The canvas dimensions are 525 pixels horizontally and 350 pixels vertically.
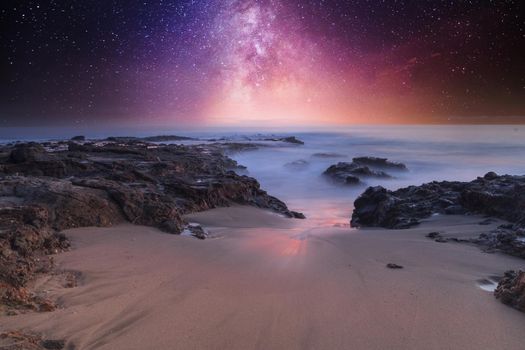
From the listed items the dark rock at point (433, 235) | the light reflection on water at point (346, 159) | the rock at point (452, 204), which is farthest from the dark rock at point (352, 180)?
the dark rock at point (433, 235)

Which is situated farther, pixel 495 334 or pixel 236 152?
pixel 236 152

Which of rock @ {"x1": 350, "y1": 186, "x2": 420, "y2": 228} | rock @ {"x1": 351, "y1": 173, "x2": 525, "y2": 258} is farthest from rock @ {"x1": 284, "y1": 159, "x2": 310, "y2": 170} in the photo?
rock @ {"x1": 350, "y1": 186, "x2": 420, "y2": 228}

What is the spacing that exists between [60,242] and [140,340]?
2115 millimetres

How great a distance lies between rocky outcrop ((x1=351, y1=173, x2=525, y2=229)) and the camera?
22.7 ft

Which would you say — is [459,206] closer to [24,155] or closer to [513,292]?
[513,292]

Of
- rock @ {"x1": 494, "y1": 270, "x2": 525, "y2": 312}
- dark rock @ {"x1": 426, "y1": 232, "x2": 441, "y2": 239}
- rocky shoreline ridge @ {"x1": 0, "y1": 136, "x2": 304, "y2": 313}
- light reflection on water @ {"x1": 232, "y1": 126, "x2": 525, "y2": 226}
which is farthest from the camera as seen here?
light reflection on water @ {"x1": 232, "y1": 126, "x2": 525, "y2": 226}

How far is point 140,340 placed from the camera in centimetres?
244

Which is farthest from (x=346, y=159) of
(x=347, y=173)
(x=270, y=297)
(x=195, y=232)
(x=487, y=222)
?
(x=270, y=297)

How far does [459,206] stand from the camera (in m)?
7.69

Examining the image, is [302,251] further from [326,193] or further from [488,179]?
[326,193]

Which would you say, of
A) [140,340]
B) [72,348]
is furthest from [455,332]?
[72,348]

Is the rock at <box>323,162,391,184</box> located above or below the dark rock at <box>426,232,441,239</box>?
below

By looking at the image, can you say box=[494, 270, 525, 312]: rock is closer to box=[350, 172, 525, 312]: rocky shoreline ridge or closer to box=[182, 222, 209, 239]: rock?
box=[350, 172, 525, 312]: rocky shoreline ridge

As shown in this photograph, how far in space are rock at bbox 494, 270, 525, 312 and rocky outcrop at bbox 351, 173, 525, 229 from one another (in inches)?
114
